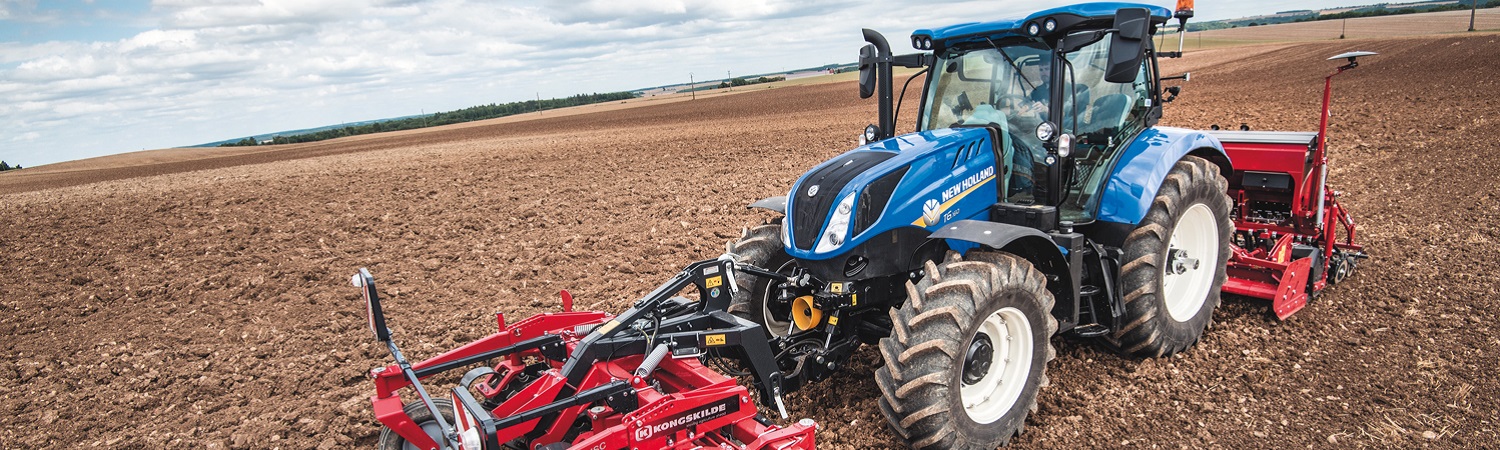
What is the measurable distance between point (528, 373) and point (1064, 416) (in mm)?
2943

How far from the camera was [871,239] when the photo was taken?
432 centimetres

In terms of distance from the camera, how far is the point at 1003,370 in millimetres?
4383

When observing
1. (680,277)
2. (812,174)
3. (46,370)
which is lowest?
(46,370)

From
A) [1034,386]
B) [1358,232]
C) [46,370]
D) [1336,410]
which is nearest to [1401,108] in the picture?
[1358,232]

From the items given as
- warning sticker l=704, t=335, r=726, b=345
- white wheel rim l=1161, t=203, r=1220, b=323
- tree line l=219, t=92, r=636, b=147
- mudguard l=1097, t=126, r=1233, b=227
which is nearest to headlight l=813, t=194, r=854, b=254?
warning sticker l=704, t=335, r=726, b=345

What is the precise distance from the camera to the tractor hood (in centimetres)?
424

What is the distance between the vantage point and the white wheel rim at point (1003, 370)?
4254 mm

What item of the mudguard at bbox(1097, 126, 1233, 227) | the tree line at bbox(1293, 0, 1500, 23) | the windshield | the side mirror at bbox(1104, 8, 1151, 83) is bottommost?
the tree line at bbox(1293, 0, 1500, 23)

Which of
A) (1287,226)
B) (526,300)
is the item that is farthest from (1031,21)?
(526,300)

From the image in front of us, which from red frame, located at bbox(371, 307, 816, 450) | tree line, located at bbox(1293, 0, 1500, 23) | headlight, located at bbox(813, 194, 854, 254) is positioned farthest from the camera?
tree line, located at bbox(1293, 0, 1500, 23)

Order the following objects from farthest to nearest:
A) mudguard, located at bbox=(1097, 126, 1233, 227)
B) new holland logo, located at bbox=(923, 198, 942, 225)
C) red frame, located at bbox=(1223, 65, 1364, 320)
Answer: red frame, located at bbox=(1223, 65, 1364, 320) < mudguard, located at bbox=(1097, 126, 1233, 227) < new holland logo, located at bbox=(923, 198, 942, 225)

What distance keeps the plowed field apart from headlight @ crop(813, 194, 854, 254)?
42.7 inches

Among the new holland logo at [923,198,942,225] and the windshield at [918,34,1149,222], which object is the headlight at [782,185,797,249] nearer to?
the new holland logo at [923,198,942,225]

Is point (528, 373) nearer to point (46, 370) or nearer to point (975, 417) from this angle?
point (975, 417)
